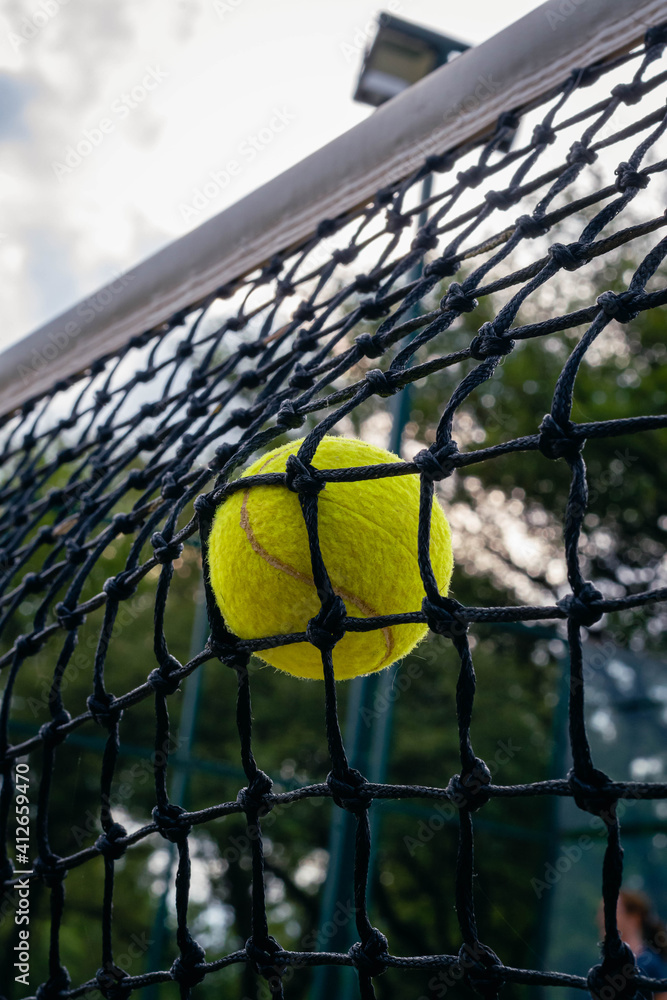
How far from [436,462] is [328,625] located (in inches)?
8.4

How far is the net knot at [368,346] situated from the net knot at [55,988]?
1.05 m

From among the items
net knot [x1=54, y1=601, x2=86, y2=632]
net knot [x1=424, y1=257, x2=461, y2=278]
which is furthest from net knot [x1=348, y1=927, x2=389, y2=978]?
net knot [x1=424, y1=257, x2=461, y2=278]

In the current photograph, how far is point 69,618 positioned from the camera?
1428mm

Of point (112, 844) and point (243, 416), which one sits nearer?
point (112, 844)

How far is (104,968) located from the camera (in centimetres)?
120

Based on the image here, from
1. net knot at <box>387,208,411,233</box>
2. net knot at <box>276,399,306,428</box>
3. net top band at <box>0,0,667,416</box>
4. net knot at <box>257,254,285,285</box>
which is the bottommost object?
net knot at <box>276,399,306,428</box>

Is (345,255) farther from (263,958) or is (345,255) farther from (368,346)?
(263,958)

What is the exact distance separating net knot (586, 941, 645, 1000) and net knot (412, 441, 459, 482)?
469mm

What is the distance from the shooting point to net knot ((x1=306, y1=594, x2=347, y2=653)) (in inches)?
36.0

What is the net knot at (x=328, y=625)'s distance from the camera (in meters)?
0.92

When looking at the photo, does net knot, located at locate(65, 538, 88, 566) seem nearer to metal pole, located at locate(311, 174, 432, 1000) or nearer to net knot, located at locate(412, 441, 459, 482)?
net knot, located at locate(412, 441, 459, 482)

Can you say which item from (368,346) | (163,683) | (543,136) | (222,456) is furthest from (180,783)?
(543,136)

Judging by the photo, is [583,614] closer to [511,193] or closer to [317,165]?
[511,193]

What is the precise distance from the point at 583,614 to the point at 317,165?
120 cm
